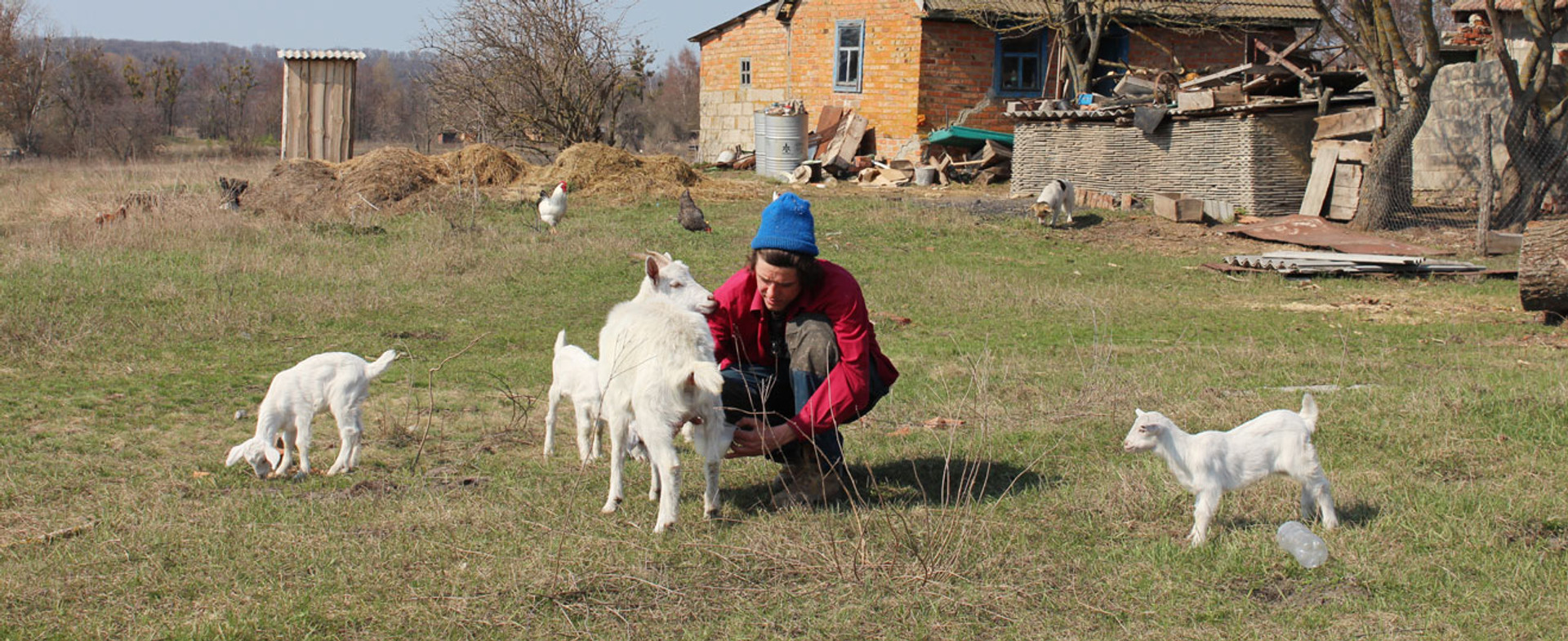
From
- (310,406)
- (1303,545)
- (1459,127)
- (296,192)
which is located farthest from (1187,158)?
(310,406)

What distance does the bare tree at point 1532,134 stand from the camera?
1581cm

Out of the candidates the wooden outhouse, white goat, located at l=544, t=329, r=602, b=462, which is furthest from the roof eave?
white goat, located at l=544, t=329, r=602, b=462

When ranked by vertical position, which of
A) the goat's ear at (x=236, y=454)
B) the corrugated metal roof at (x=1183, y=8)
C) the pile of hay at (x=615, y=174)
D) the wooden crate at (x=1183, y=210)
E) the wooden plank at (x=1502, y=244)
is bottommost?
the goat's ear at (x=236, y=454)

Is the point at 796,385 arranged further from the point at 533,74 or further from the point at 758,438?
the point at 533,74

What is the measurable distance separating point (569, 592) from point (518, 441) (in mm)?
2748

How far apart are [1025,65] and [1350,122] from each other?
440 inches

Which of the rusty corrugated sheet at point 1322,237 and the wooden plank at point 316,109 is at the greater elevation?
the wooden plank at point 316,109

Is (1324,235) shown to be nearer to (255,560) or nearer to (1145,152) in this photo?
(1145,152)

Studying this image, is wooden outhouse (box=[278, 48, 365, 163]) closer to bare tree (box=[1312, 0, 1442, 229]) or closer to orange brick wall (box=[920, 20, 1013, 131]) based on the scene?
orange brick wall (box=[920, 20, 1013, 131])

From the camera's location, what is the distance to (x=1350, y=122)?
55.8 feet

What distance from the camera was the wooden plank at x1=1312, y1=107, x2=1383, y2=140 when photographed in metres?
16.7

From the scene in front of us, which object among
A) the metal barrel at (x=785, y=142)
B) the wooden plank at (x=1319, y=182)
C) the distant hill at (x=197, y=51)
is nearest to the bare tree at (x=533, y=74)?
the metal barrel at (x=785, y=142)

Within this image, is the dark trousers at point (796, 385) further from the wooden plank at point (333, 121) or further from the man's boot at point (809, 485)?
the wooden plank at point (333, 121)

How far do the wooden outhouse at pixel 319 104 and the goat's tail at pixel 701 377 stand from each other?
1925 centimetres
